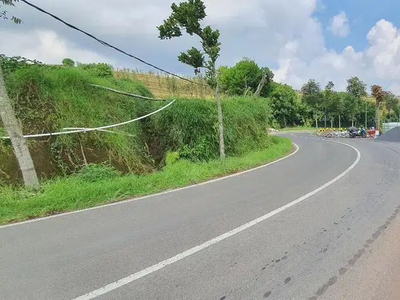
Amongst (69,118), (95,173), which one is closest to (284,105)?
(69,118)

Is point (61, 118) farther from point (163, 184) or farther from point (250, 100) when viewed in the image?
point (250, 100)

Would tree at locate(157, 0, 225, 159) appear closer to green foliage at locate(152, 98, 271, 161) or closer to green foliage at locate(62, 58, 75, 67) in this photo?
green foliage at locate(152, 98, 271, 161)

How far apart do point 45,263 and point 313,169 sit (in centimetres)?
988

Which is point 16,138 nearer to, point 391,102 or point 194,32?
point 194,32

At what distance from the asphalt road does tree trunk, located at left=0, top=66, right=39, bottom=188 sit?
7.32ft

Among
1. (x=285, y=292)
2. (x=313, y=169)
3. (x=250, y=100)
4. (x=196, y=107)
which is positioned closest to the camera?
(x=285, y=292)

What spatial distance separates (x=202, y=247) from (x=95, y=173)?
5647mm

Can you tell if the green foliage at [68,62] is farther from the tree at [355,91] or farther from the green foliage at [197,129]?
the tree at [355,91]

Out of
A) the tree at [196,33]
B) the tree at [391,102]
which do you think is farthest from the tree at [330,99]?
the tree at [196,33]

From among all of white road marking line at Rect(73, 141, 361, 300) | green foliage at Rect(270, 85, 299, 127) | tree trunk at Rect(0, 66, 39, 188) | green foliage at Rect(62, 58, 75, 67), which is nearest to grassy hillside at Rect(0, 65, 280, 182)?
tree trunk at Rect(0, 66, 39, 188)

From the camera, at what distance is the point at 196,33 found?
522 inches

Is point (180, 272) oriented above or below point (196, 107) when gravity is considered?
below

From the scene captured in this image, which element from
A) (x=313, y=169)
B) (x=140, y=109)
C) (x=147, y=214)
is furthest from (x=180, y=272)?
(x=140, y=109)

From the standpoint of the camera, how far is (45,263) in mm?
3949
